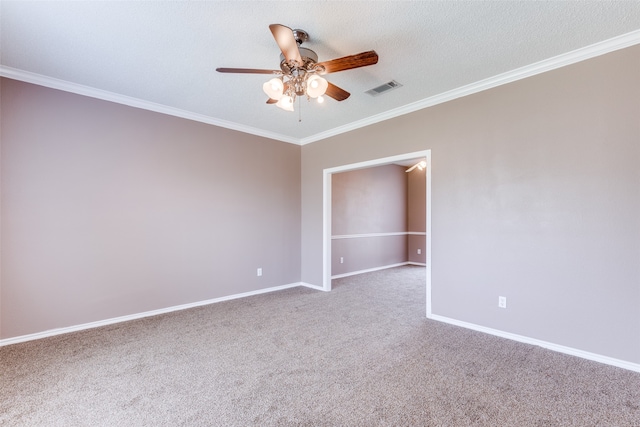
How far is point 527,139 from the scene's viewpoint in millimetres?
2879

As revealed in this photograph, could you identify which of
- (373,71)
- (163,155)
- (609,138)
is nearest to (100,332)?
(163,155)

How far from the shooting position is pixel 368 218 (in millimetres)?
6824

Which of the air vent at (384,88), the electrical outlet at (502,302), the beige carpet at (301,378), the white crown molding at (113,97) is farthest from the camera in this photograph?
the air vent at (384,88)

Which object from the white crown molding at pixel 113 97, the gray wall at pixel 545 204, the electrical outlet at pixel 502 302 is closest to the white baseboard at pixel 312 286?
the gray wall at pixel 545 204

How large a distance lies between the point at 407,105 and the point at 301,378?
10.9 feet

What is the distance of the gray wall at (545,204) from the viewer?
2391mm

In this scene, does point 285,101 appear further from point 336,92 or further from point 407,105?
point 407,105

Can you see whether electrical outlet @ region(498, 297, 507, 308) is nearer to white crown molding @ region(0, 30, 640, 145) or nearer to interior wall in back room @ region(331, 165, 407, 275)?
white crown molding @ region(0, 30, 640, 145)

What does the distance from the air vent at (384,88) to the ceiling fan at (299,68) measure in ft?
3.04

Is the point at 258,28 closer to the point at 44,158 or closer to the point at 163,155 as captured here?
the point at 163,155

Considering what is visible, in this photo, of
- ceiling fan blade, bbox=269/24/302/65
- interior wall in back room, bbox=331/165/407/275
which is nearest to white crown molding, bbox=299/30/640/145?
ceiling fan blade, bbox=269/24/302/65

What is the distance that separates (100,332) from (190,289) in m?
1.10

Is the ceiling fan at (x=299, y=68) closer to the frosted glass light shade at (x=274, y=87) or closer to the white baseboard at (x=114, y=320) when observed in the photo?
the frosted glass light shade at (x=274, y=87)

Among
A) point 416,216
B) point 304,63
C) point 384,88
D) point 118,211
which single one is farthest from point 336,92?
point 416,216
